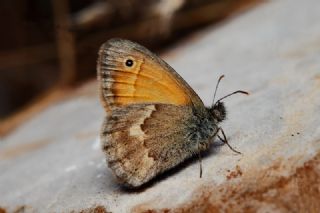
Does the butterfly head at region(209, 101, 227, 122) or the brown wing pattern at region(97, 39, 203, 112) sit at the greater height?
the brown wing pattern at region(97, 39, 203, 112)

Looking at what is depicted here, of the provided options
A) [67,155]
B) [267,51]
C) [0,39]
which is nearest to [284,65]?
[267,51]

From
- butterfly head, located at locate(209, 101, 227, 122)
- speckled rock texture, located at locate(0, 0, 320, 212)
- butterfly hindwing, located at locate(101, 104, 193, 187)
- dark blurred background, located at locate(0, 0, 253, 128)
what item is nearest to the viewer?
speckled rock texture, located at locate(0, 0, 320, 212)

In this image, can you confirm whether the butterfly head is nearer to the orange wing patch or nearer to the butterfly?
the butterfly

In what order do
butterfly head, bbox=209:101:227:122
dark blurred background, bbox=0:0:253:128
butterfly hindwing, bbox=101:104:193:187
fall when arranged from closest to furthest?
butterfly hindwing, bbox=101:104:193:187 → butterfly head, bbox=209:101:227:122 → dark blurred background, bbox=0:0:253:128

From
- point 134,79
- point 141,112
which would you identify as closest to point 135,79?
point 134,79

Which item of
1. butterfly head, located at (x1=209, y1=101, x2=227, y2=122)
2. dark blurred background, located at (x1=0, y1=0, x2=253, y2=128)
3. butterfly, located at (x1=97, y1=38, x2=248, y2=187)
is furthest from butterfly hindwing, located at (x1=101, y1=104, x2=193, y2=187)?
dark blurred background, located at (x1=0, y1=0, x2=253, y2=128)

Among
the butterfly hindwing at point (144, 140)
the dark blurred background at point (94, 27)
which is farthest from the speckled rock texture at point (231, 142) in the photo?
the dark blurred background at point (94, 27)

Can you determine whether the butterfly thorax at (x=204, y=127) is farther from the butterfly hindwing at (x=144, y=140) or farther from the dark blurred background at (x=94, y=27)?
the dark blurred background at (x=94, y=27)

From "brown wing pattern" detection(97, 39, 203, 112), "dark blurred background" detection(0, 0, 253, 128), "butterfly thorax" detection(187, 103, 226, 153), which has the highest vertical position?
"dark blurred background" detection(0, 0, 253, 128)

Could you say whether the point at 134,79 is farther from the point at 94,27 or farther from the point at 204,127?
the point at 94,27
